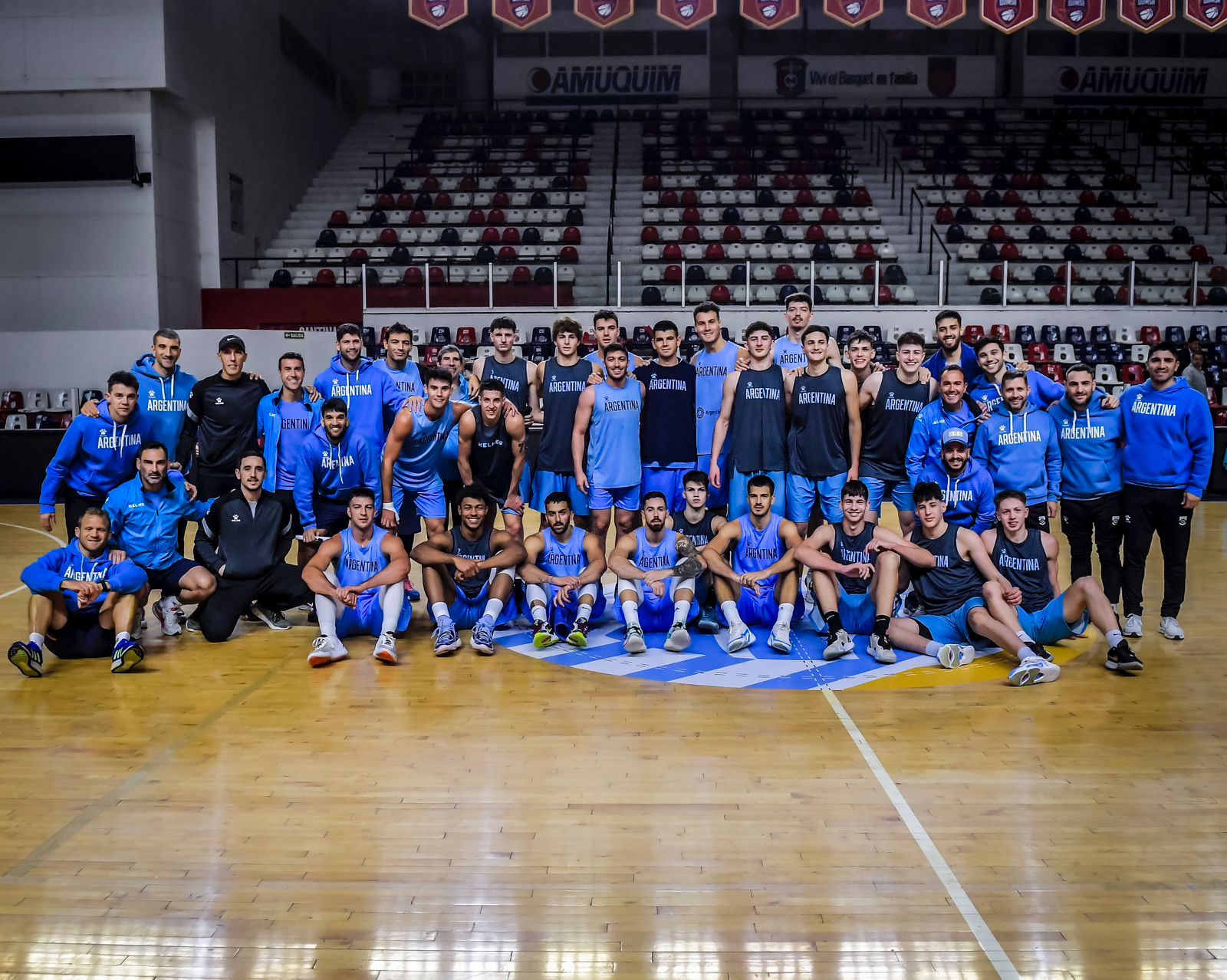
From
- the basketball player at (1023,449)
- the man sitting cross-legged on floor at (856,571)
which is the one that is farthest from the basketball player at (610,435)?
the basketball player at (1023,449)

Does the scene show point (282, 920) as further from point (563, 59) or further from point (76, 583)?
Result: point (563, 59)

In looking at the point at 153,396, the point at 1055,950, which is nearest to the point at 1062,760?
the point at 1055,950

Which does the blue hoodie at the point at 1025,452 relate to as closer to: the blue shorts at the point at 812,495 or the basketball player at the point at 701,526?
the blue shorts at the point at 812,495

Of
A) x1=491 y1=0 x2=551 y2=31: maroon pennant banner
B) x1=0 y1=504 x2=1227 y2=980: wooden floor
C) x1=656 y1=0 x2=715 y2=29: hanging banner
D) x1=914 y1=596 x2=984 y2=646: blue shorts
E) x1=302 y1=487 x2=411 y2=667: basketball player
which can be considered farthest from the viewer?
x1=656 y1=0 x2=715 y2=29: hanging banner

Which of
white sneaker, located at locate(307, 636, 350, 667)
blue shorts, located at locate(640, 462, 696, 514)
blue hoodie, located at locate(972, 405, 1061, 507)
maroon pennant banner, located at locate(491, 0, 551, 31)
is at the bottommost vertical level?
white sneaker, located at locate(307, 636, 350, 667)

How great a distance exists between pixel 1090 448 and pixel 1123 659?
1446 mm

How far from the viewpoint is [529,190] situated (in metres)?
21.7

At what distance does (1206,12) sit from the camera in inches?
586

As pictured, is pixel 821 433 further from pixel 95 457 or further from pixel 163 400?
pixel 95 457

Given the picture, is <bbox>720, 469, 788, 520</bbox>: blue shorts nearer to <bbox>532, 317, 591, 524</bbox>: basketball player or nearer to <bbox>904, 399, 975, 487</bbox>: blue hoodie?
<bbox>904, 399, 975, 487</bbox>: blue hoodie

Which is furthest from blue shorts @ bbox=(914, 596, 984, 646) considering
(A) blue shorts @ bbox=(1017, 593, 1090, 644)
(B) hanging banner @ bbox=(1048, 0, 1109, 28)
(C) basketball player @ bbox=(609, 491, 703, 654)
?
(B) hanging banner @ bbox=(1048, 0, 1109, 28)

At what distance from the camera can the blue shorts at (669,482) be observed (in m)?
7.27

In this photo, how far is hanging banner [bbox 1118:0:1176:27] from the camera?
15.1m

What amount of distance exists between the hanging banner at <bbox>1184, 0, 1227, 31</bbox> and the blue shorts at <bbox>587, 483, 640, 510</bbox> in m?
12.8
